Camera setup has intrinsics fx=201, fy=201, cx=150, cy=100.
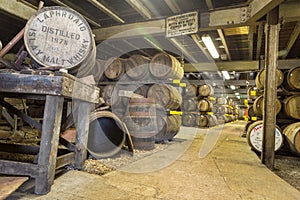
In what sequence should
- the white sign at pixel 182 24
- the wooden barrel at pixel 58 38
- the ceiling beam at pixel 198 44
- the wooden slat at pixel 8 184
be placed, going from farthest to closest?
the ceiling beam at pixel 198 44, the white sign at pixel 182 24, the wooden barrel at pixel 58 38, the wooden slat at pixel 8 184

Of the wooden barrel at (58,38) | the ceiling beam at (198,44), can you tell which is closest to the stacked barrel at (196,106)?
the ceiling beam at (198,44)

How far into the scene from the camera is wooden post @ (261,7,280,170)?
3.23 metres

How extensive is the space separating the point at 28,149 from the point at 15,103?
2.65 meters

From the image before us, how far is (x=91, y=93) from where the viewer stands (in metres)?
2.58

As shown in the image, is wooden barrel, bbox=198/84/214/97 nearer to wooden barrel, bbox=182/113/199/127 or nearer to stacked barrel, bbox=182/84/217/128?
stacked barrel, bbox=182/84/217/128

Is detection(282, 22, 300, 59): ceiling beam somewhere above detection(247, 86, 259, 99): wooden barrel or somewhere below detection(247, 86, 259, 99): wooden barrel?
above

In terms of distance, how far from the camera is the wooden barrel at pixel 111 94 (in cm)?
462

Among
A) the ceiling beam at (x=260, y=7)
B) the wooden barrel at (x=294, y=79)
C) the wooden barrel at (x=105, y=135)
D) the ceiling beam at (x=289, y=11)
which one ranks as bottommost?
the wooden barrel at (x=105, y=135)

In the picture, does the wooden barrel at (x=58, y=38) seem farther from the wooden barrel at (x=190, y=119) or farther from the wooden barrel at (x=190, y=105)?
the wooden barrel at (x=190, y=119)

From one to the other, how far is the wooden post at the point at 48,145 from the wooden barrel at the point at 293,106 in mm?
4474

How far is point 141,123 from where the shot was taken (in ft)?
13.2

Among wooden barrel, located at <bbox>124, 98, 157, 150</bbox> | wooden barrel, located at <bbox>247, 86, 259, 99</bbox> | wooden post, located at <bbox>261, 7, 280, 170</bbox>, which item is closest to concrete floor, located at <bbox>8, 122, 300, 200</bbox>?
wooden post, located at <bbox>261, 7, 280, 170</bbox>

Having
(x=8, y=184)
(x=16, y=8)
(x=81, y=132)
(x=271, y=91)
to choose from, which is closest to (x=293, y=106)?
(x=271, y=91)

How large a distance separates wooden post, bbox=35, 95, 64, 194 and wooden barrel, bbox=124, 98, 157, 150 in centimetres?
220
